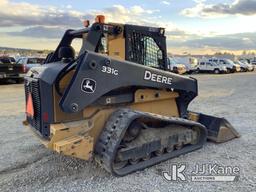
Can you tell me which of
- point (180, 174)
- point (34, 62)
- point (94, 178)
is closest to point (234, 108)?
point (180, 174)

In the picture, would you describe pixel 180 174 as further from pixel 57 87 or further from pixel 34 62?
pixel 34 62

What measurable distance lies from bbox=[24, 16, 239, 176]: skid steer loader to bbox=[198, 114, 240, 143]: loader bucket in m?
0.47

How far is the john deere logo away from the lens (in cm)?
453

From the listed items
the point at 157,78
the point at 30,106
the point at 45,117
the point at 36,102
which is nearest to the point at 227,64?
the point at 157,78

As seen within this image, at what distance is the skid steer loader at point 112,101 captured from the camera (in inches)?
181

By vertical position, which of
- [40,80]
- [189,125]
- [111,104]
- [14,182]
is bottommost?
[14,182]

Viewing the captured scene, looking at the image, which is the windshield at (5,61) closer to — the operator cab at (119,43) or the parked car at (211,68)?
the operator cab at (119,43)

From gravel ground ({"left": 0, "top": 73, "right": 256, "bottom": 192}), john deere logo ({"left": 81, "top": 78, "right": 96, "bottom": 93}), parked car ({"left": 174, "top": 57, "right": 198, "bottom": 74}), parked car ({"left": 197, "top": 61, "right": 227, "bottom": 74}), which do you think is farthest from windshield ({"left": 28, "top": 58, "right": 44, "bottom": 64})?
parked car ({"left": 197, "top": 61, "right": 227, "bottom": 74})

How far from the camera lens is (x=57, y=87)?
15.8 ft

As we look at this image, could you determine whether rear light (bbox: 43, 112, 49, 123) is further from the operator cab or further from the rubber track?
the operator cab

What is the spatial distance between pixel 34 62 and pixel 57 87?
18276 millimetres

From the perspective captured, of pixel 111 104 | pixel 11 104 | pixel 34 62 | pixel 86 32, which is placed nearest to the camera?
pixel 111 104

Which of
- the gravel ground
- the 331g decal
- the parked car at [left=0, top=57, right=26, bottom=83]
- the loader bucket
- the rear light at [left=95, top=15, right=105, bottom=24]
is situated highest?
the rear light at [left=95, top=15, right=105, bottom=24]

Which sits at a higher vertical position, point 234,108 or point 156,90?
point 156,90
